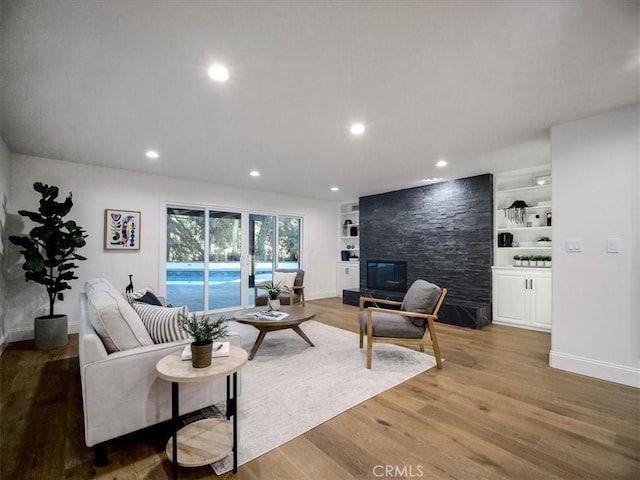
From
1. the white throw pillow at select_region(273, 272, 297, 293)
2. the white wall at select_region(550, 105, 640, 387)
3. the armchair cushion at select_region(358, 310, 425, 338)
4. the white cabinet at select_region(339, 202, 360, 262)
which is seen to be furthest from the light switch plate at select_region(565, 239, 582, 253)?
the white cabinet at select_region(339, 202, 360, 262)

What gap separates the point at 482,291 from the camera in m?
4.84

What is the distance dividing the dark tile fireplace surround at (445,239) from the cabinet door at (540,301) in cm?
59

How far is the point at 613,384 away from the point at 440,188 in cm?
365

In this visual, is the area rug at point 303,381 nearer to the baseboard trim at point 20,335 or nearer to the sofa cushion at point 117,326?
the sofa cushion at point 117,326

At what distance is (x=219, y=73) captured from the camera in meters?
2.04

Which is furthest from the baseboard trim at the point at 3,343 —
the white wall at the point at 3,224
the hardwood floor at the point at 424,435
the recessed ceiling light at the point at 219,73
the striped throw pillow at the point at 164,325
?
the recessed ceiling light at the point at 219,73

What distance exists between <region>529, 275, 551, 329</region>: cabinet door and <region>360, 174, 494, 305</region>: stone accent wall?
598 millimetres

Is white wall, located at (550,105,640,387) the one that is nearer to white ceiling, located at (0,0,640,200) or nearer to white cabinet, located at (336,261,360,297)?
white ceiling, located at (0,0,640,200)

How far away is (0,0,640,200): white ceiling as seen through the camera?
1535mm

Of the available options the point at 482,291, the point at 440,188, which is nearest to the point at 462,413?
the point at 482,291

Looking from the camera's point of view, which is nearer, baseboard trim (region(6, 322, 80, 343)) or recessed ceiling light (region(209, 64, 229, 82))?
recessed ceiling light (region(209, 64, 229, 82))

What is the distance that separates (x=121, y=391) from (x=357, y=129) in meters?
2.87

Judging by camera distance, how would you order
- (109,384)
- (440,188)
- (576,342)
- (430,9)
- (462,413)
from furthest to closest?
1. (440,188)
2. (576,342)
3. (462,413)
4. (109,384)
5. (430,9)

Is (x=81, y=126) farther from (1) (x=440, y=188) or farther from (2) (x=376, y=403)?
(1) (x=440, y=188)
